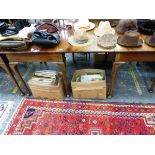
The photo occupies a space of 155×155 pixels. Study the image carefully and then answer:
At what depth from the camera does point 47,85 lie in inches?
74.9

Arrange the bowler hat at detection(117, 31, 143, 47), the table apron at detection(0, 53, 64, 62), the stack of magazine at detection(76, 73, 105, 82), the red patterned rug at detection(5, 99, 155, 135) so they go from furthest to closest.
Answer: the stack of magazine at detection(76, 73, 105, 82) → the red patterned rug at detection(5, 99, 155, 135) → the table apron at detection(0, 53, 64, 62) → the bowler hat at detection(117, 31, 143, 47)

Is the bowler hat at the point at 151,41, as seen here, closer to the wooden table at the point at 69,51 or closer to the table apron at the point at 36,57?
the wooden table at the point at 69,51

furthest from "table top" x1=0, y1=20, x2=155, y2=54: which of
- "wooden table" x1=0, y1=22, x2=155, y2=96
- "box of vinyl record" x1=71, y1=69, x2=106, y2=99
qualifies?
"box of vinyl record" x1=71, y1=69, x2=106, y2=99

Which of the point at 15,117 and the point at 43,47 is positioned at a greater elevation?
the point at 43,47

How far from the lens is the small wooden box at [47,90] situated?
1919mm

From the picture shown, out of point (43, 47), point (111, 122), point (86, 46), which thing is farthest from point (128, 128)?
point (43, 47)

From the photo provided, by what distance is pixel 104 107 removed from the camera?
1965 mm

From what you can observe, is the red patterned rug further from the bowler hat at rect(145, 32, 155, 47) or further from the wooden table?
the bowler hat at rect(145, 32, 155, 47)

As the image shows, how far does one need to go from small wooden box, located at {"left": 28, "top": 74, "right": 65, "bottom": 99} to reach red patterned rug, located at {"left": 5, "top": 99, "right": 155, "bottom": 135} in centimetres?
9

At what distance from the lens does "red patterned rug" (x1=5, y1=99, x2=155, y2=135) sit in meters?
1.76

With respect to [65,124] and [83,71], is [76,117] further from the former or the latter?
[83,71]

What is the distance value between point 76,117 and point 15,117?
74 cm

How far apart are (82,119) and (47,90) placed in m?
0.54

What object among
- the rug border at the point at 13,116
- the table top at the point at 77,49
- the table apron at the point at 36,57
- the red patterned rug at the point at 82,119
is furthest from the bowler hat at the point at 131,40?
the rug border at the point at 13,116
